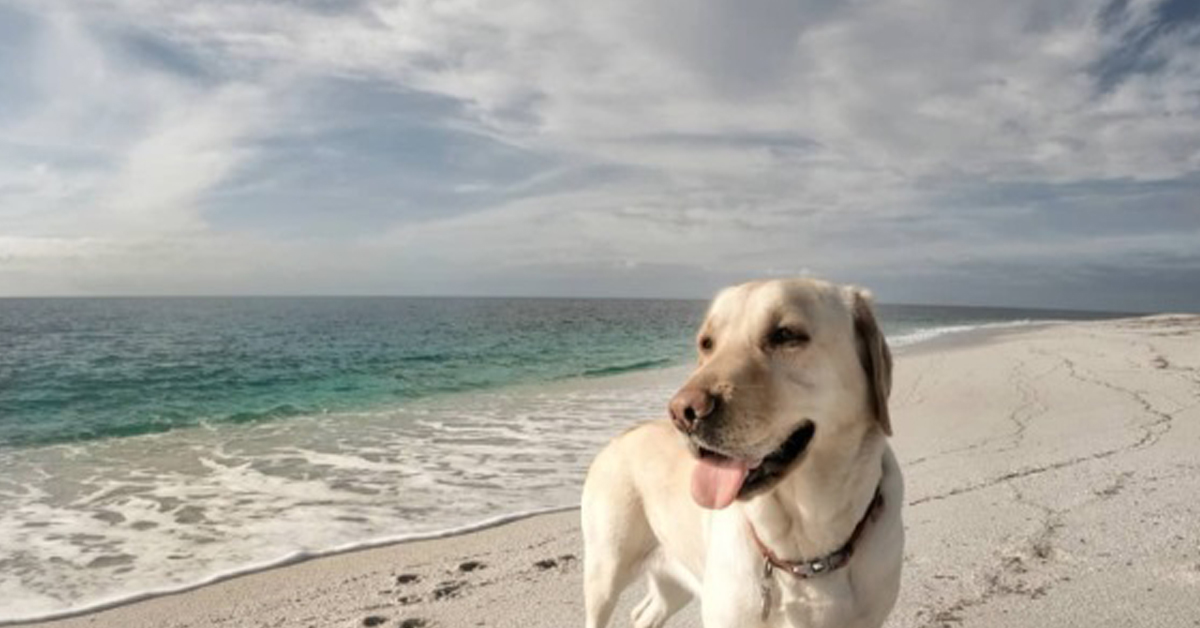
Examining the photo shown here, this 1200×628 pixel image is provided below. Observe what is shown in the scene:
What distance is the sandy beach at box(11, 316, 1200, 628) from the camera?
4395 millimetres

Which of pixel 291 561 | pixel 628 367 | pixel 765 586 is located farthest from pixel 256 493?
pixel 628 367

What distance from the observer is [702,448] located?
2.54 meters

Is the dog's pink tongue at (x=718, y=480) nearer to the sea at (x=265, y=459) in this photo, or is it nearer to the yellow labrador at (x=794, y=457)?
the yellow labrador at (x=794, y=457)

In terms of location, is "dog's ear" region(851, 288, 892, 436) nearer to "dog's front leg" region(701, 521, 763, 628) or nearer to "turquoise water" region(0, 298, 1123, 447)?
"dog's front leg" region(701, 521, 763, 628)

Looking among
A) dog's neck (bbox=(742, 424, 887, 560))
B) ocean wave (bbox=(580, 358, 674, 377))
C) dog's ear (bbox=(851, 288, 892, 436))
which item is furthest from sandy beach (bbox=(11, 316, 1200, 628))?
ocean wave (bbox=(580, 358, 674, 377))

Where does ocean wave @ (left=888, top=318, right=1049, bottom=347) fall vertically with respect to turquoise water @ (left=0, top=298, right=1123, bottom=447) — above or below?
above

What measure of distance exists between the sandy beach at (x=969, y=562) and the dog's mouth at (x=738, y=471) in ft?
6.95

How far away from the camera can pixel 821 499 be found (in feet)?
8.99

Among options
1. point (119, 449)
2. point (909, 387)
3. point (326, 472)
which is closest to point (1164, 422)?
point (909, 387)

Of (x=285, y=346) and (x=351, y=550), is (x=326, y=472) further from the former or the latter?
(x=285, y=346)

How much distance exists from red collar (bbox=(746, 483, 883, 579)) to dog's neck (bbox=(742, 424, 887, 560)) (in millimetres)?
17

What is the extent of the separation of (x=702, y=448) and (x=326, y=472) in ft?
27.1

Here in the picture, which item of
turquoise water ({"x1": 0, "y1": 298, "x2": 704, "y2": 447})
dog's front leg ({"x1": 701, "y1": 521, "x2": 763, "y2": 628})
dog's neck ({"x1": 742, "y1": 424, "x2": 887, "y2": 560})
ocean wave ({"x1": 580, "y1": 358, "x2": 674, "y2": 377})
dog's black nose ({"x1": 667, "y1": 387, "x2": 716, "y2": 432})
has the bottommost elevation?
turquoise water ({"x1": 0, "y1": 298, "x2": 704, "y2": 447})

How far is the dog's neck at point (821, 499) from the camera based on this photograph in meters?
2.73
